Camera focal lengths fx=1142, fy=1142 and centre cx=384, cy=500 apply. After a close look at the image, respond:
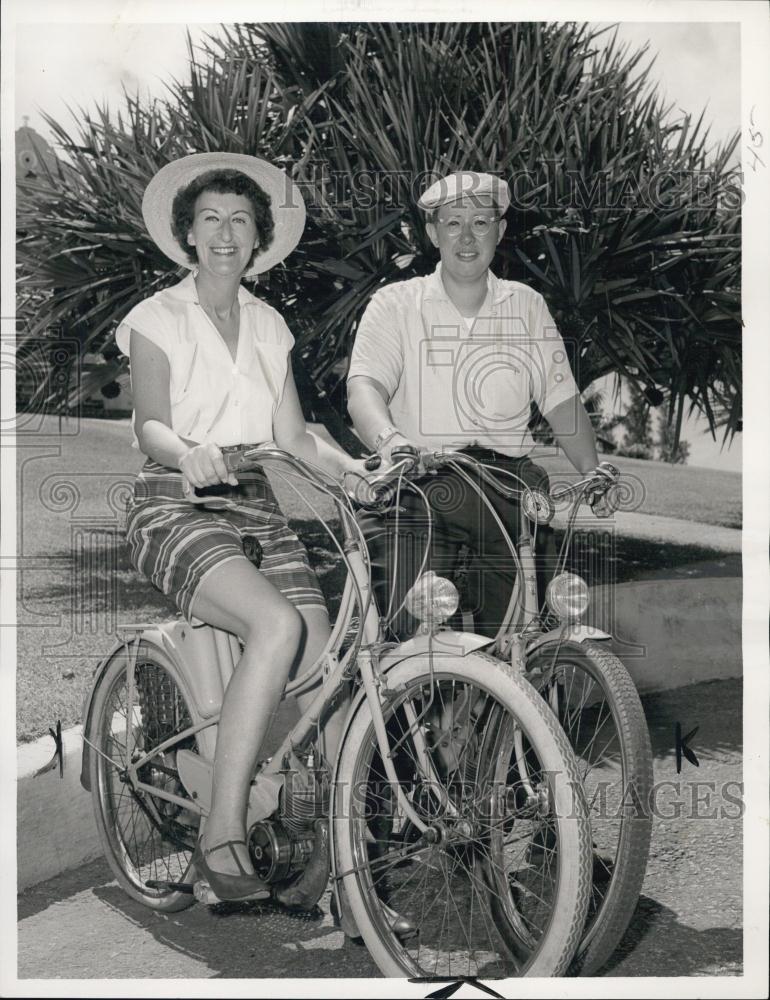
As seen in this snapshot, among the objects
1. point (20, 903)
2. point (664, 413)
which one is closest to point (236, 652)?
point (20, 903)

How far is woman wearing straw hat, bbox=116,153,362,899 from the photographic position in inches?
114

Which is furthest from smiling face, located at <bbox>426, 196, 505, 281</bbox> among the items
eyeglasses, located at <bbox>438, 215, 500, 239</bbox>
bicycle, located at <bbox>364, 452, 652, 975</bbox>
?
bicycle, located at <bbox>364, 452, 652, 975</bbox>

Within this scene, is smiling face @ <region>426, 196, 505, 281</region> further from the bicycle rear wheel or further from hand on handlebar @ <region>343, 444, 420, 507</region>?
the bicycle rear wheel

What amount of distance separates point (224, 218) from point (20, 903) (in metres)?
2.06

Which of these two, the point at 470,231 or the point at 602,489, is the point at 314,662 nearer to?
the point at 602,489

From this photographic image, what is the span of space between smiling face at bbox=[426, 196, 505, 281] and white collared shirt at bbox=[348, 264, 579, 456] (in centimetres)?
7

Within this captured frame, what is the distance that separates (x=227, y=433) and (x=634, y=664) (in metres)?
1.66

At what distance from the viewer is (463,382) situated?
345cm

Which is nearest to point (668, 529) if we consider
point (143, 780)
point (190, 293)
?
point (190, 293)

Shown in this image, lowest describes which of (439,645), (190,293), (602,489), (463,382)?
(439,645)

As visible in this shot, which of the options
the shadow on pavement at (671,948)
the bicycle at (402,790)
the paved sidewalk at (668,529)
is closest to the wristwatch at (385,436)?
the bicycle at (402,790)

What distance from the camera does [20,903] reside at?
3.28 metres

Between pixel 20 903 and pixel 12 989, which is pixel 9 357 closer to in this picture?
pixel 20 903

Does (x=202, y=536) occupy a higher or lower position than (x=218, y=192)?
lower
